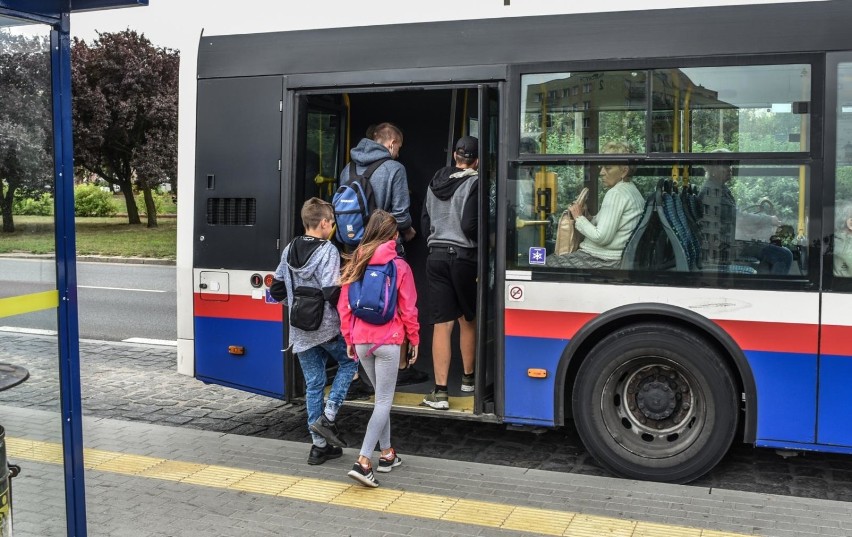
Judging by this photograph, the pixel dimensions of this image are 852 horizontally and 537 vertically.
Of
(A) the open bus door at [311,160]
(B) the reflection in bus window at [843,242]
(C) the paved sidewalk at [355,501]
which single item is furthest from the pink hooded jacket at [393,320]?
(B) the reflection in bus window at [843,242]

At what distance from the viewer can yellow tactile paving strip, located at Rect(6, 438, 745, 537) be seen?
4.82 meters

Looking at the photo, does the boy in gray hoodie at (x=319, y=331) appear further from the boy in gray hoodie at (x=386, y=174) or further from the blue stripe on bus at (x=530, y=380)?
the blue stripe on bus at (x=530, y=380)

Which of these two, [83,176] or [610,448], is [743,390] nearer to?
[610,448]

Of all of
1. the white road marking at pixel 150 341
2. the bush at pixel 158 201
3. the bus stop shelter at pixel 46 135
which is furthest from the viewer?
the bush at pixel 158 201

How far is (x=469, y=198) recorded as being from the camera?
6.52 m

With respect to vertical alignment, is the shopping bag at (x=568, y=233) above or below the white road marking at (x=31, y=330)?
above

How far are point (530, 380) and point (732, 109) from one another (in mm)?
2078

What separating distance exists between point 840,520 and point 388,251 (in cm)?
288

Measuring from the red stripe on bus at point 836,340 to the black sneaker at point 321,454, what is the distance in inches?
121

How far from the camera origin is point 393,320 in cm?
560

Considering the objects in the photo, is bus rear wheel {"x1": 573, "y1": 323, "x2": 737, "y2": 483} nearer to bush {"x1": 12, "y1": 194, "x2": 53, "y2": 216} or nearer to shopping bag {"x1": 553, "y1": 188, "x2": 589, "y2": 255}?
shopping bag {"x1": 553, "y1": 188, "x2": 589, "y2": 255}

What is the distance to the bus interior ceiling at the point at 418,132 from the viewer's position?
7.84 m

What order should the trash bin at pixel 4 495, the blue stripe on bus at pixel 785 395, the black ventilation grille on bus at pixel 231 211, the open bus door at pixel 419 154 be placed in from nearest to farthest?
the trash bin at pixel 4 495 → the blue stripe on bus at pixel 785 395 → the open bus door at pixel 419 154 → the black ventilation grille on bus at pixel 231 211

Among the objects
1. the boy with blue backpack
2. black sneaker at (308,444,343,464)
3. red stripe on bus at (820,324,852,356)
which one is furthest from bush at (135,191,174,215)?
red stripe on bus at (820,324,852,356)
